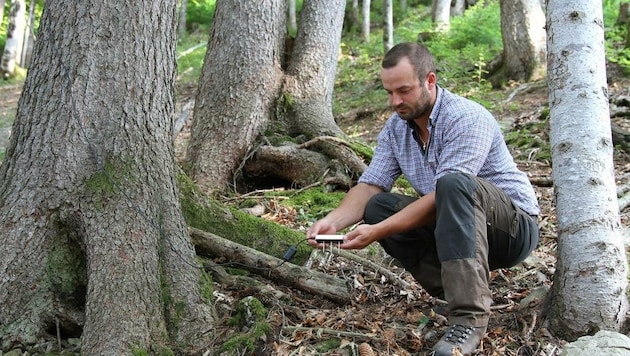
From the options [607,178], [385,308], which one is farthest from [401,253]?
[607,178]

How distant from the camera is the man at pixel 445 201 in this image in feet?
9.69

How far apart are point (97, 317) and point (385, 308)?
169cm

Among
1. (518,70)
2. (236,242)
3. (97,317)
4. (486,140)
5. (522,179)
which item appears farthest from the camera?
(518,70)

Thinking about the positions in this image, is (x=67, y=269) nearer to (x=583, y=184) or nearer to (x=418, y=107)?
(x=418, y=107)

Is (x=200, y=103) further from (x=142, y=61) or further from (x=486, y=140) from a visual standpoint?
(x=486, y=140)

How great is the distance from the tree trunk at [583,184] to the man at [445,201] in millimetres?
290

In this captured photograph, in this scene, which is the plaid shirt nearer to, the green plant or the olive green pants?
the olive green pants

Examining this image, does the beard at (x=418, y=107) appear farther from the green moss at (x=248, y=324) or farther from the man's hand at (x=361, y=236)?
the green moss at (x=248, y=324)

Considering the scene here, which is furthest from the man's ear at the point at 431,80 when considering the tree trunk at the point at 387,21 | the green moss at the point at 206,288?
the tree trunk at the point at 387,21

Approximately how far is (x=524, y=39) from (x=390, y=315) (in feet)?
26.8

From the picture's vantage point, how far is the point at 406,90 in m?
3.38

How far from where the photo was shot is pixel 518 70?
35.8 ft

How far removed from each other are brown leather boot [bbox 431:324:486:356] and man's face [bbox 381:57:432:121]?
120 centimetres

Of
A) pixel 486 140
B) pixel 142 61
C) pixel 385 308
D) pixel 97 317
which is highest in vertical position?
pixel 142 61
